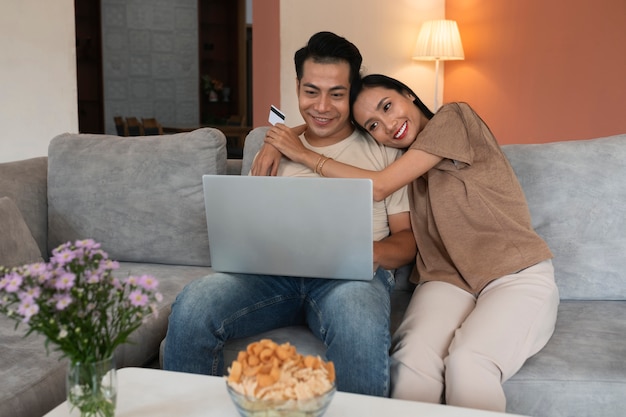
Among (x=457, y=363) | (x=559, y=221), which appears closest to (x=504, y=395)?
(x=457, y=363)

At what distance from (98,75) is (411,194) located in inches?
254

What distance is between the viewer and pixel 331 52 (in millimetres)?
1892

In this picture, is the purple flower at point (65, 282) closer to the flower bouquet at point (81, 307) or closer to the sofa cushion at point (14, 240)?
the flower bouquet at point (81, 307)

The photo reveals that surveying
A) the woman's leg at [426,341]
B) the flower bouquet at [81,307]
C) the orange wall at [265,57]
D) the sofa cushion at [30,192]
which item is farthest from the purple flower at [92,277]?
the orange wall at [265,57]

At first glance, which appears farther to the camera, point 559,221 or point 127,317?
point 559,221

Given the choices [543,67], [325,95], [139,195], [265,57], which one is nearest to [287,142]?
[325,95]

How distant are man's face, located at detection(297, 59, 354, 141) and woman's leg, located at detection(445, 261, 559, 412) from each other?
0.62m

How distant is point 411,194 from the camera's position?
1858mm

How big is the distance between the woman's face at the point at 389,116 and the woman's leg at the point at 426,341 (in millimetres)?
420

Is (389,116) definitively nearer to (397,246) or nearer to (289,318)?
(397,246)

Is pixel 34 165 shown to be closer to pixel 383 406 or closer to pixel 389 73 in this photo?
pixel 383 406

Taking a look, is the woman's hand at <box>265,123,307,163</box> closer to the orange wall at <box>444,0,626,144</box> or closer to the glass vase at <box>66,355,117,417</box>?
the glass vase at <box>66,355,117,417</box>

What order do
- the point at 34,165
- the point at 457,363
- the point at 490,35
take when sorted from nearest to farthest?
the point at 457,363
the point at 34,165
the point at 490,35

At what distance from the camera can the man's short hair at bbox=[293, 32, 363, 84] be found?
1.89 meters
